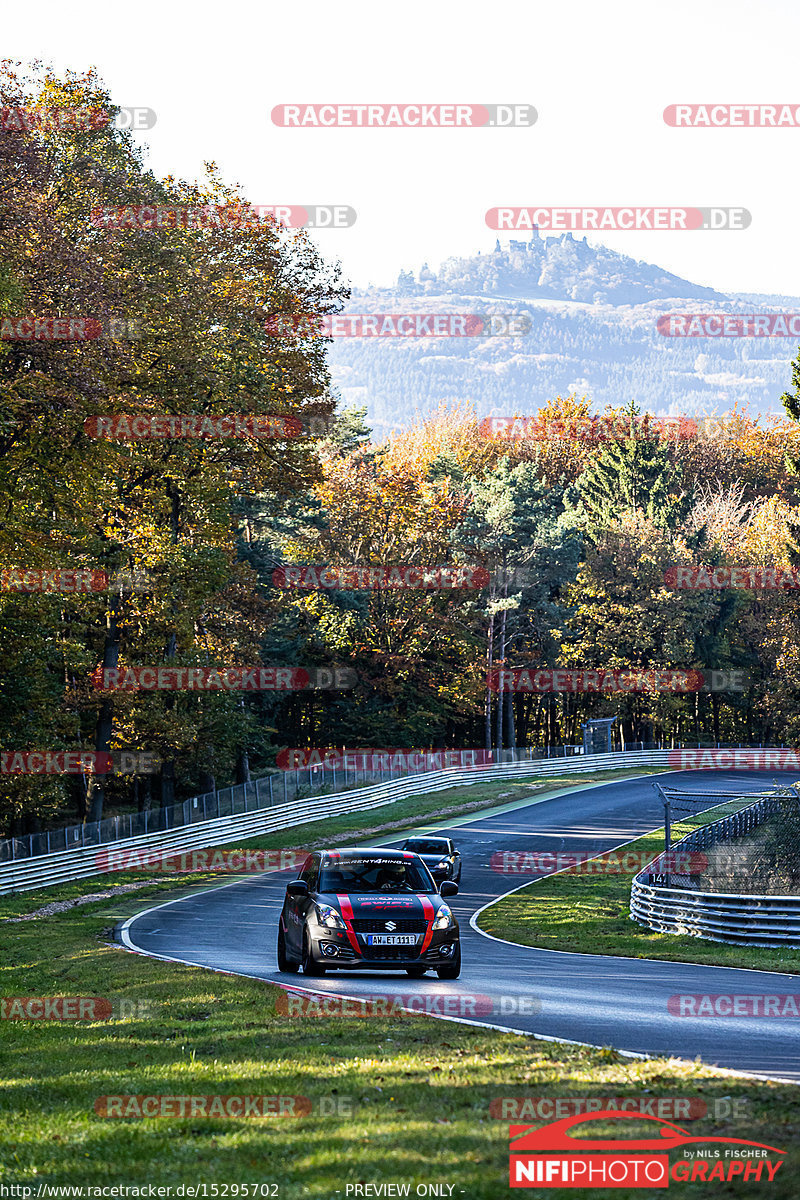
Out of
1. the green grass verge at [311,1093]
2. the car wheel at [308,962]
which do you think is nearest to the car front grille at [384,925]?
the car wheel at [308,962]

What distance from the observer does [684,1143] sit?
652cm

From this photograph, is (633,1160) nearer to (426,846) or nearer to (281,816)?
(426,846)

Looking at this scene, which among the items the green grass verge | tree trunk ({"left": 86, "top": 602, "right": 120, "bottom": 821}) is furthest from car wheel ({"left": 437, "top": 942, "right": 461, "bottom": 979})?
tree trunk ({"left": 86, "top": 602, "right": 120, "bottom": 821})

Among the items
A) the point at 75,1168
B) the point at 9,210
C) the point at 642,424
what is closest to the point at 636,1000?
the point at 75,1168

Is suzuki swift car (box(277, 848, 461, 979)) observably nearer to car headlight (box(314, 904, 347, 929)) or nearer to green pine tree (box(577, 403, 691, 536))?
car headlight (box(314, 904, 347, 929))

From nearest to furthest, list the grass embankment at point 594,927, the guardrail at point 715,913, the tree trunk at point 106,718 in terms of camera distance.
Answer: the grass embankment at point 594,927 < the guardrail at point 715,913 < the tree trunk at point 106,718

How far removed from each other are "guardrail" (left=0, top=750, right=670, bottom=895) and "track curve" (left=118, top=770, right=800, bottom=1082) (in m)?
4.70

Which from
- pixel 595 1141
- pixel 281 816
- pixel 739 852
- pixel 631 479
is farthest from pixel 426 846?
pixel 631 479

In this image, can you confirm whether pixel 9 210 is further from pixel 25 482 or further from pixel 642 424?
pixel 642 424

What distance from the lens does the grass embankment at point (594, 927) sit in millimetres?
20609

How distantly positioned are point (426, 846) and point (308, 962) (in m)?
17.8

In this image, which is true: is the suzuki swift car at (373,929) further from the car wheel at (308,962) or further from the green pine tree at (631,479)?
the green pine tree at (631,479)

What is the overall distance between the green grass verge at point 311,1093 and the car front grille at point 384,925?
2425 millimetres

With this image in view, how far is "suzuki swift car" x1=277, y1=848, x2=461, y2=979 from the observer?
14859 mm
